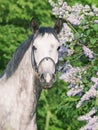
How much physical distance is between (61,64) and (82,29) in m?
0.66

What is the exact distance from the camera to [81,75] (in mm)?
9234

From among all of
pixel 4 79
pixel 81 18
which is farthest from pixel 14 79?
pixel 81 18

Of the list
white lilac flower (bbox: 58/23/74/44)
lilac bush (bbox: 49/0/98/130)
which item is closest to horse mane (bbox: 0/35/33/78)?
lilac bush (bbox: 49/0/98/130)

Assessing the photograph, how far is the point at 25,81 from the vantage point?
823 cm

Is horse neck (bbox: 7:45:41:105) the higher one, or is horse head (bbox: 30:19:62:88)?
horse head (bbox: 30:19:62:88)

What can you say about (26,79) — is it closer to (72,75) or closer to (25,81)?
(25,81)

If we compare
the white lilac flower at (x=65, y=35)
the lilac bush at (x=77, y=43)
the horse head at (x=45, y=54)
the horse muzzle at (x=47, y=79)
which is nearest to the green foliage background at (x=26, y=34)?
the lilac bush at (x=77, y=43)

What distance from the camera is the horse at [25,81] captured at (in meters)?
8.05

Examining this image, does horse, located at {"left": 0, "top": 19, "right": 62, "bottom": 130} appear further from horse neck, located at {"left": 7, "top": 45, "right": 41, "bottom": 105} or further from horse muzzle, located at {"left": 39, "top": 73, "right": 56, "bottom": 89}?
horse muzzle, located at {"left": 39, "top": 73, "right": 56, "bottom": 89}

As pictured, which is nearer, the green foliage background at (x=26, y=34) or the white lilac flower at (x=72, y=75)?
the white lilac flower at (x=72, y=75)

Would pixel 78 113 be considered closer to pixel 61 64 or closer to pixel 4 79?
pixel 61 64

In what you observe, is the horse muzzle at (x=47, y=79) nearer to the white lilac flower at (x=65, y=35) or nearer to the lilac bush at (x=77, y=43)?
the lilac bush at (x=77, y=43)

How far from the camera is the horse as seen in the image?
805 centimetres

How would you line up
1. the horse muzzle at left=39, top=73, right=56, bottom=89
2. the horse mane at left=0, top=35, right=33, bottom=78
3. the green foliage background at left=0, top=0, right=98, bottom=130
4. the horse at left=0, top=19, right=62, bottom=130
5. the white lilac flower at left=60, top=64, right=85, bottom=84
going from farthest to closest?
the green foliage background at left=0, top=0, right=98, bottom=130 → the white lilac flower at left=60, top=64, right=85, bottom=84 → the horse mane at left=0, top=35, right=33, bottom=78 → the horse at left=0, top=19, right=62, bottom=130 → the horse muzzle at left=39, top=73, right=56, bottom=89
